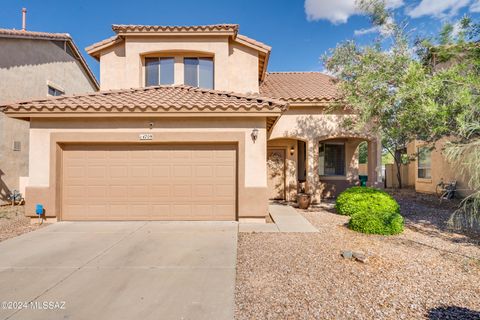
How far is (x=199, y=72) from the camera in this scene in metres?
12.2

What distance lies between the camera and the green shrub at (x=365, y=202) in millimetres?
8055

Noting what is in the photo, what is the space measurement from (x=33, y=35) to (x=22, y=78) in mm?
2421

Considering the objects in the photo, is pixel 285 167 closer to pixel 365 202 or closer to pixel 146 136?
pixel 365 202

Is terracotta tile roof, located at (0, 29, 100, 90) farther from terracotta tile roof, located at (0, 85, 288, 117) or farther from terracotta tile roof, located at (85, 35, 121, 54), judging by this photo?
terracotta tile roof, located at (0, 85, 288, 117)

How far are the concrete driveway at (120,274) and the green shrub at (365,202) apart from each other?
4.53m

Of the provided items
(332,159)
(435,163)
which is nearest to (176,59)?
(332,159)

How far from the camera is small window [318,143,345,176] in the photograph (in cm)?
1408

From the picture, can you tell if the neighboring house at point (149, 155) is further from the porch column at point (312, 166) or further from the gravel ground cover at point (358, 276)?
the porch column at point (312, 166)

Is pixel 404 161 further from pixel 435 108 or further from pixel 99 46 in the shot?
pixel 99 46

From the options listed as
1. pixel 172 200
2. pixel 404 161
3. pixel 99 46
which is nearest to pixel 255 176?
pixel 172 200

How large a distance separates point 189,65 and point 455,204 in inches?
550

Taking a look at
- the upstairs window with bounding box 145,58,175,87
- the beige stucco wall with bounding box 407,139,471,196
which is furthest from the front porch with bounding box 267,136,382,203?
the upstairs window with bounding box 145,58,175,87

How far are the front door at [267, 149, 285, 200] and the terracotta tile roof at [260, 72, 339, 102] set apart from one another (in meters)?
2.85

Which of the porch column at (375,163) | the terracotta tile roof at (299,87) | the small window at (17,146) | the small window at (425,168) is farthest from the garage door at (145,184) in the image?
the small window at (425,168)
